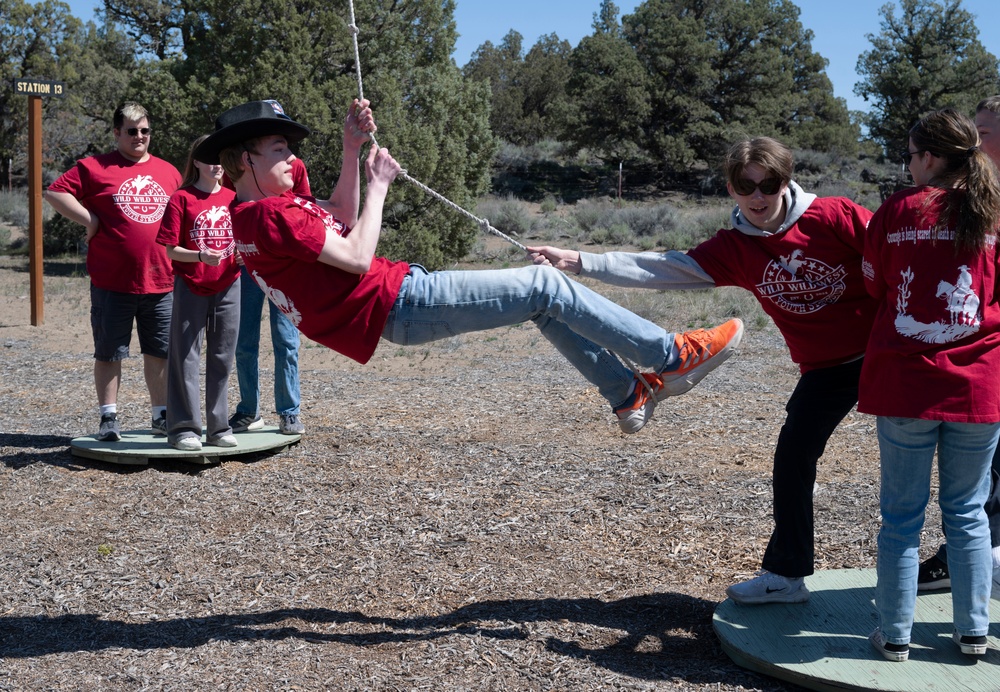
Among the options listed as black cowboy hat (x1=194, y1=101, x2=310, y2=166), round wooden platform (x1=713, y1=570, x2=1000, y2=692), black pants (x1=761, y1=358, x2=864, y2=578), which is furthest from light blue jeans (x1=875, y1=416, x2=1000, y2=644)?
black cowboy hat (x1=194, y1=101, x2=310, y2=166)

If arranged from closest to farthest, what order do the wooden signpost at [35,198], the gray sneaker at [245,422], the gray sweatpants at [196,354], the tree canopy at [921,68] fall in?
the gray sweatpants at [196,354], the gray sneaker at [245,422], the wooden signpost at [35,198], the tree canopy at [921,68]

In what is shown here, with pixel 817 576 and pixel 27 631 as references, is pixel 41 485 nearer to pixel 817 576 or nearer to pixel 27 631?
pixel 27 631

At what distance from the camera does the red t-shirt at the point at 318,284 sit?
11.8 feet

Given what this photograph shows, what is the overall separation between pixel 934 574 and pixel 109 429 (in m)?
4.52

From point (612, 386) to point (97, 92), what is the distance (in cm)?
3002

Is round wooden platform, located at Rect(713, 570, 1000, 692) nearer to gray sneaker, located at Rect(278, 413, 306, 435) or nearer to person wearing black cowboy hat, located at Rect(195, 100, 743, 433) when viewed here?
person wearing black cowboy hat, located at Rect(195, 100, 743, 433)

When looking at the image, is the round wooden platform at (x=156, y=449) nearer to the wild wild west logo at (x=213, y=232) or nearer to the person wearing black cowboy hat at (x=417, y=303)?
the wild wild west logo at (x=213, y=232)

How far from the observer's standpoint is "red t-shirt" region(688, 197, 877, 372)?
345 centimetres

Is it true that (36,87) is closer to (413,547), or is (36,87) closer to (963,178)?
(413,547)

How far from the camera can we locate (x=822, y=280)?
3439mm

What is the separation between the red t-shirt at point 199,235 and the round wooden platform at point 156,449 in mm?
912

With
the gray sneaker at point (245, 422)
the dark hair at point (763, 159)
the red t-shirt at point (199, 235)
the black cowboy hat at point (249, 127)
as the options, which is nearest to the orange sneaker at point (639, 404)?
the dark hair at point (763, 159)

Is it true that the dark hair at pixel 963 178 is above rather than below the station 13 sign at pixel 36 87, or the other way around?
below

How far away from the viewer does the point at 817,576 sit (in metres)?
4.05
